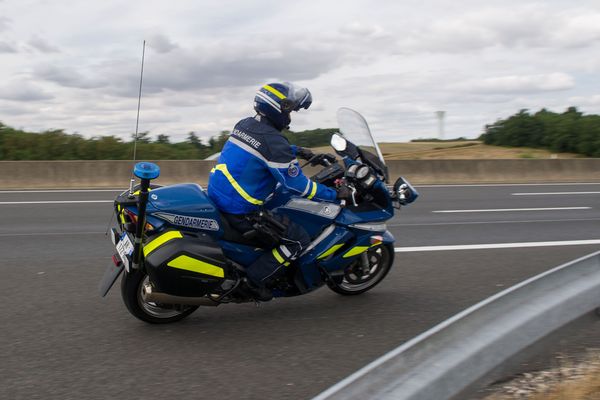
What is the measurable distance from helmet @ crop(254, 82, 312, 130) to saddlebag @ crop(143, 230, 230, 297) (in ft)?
3.45

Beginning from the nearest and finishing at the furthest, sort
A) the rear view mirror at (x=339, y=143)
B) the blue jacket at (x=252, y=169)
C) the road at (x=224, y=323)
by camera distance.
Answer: the road at (x=224, y=323)
the blue jacket at (x=252, y=169)
the rear view mirror at (x=339, y=143)

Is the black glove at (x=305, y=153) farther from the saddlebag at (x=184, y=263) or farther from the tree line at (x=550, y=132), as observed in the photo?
the tree line at (x=550, y=132)

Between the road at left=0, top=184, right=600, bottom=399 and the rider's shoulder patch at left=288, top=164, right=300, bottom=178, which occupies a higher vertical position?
the rider's shoulder patch at left=288, top=164, right=300, bottom=178

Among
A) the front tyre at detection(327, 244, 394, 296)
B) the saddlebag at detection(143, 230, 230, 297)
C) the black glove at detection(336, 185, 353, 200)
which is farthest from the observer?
the front tyre at detection(327, 244, 394, 296)

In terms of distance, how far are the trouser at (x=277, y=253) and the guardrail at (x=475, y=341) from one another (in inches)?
98.5

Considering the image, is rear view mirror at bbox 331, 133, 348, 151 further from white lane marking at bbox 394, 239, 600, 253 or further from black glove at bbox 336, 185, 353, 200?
white lane marking at bbox 394, 239, 600, 253

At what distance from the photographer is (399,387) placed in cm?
205

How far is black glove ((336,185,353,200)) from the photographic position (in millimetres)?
5305

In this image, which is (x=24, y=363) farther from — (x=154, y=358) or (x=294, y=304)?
(x=294, y=304)

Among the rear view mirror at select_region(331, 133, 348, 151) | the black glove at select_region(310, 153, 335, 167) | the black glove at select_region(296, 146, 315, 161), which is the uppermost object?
the rear view mirror at select_region(331, 133, 348, 151)

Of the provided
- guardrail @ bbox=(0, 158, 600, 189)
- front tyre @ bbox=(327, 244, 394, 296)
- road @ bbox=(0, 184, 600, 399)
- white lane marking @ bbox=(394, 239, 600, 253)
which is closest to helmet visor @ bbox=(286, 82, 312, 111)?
front tyre @ bbox=(327, 244, 394, 296)

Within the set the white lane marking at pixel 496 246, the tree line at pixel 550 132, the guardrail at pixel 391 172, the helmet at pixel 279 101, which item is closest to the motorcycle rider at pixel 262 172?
the helmet at pixel 279 101

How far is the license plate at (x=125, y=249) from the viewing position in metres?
4.63

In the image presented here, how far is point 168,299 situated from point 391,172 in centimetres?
1343
